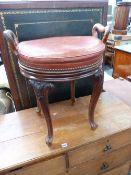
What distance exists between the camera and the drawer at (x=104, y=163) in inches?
35.0

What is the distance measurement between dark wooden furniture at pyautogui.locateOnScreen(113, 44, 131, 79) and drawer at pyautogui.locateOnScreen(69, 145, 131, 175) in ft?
4.30

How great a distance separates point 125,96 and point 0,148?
0.91m

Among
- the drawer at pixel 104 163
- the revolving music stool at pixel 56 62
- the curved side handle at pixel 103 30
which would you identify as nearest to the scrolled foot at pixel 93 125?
the drawer at pixel 104 163

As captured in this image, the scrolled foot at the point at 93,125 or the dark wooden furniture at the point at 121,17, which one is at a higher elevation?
the dark wooden furniture at the point at 121,17

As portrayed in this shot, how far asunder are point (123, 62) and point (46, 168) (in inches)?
69.5

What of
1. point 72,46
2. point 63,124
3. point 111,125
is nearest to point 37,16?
point 72,46

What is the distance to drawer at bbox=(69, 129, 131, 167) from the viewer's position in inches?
32.4

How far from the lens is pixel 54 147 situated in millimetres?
784

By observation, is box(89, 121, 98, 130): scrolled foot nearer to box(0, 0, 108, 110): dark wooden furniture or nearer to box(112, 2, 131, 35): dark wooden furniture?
box(0, 0, 108, 110): dark wooden furniture

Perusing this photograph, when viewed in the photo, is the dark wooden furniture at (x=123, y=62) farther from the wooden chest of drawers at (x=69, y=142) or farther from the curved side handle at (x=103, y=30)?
the curved side handle at (x=103, y=30)

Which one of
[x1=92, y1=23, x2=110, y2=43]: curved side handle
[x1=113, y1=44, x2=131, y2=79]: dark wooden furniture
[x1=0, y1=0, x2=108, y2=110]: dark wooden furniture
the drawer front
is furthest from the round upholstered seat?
[x1=113, y1=44, x2=131, y2=79]: dark wooden furniture

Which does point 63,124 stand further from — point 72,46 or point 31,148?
point 72,46

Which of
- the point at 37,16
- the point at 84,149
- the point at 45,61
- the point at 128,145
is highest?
the point at 37,16

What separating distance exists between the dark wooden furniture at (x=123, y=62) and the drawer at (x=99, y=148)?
134cm
